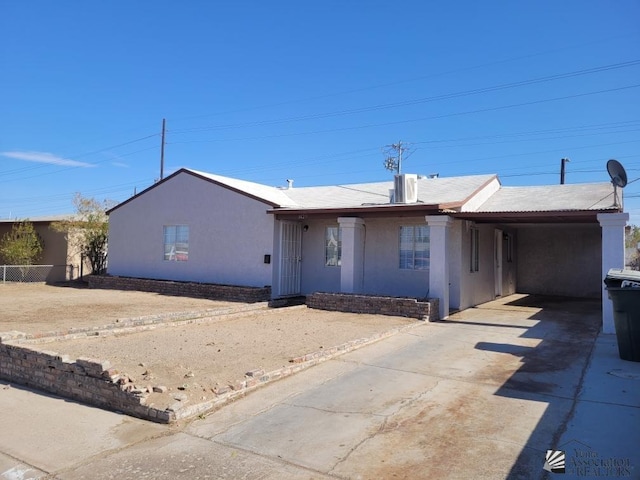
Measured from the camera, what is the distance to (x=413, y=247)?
47.0ft

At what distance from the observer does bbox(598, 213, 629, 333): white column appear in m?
10.2

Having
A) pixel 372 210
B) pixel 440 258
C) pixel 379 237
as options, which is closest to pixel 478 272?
pixel 379 237

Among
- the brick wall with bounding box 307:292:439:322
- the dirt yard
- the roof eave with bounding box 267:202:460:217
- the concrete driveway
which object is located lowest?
the concrete driveway

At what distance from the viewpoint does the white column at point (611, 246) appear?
10250mm

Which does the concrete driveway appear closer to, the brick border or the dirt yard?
the brick border

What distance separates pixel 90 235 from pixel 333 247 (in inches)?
517

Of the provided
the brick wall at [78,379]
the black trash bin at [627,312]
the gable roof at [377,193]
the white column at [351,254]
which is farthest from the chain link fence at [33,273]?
the black trash bin at [627,312]

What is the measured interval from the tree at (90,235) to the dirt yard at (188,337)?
7.48 meters

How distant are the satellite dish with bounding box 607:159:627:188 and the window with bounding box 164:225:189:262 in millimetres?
13618

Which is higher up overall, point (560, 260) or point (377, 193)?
point (377, 193)

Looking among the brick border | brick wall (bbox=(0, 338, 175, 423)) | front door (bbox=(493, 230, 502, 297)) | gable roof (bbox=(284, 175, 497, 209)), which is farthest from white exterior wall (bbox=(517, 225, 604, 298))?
brick wall (bbox=(0, 338, 175, 423))

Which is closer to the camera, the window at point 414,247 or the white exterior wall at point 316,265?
the window at point 414,247

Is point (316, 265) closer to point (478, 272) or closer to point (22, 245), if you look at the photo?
point (478, 272)

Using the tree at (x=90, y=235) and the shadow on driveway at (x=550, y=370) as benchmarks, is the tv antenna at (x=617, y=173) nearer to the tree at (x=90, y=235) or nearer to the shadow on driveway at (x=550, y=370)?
the shadow on driveway at (x=550, y=370)
